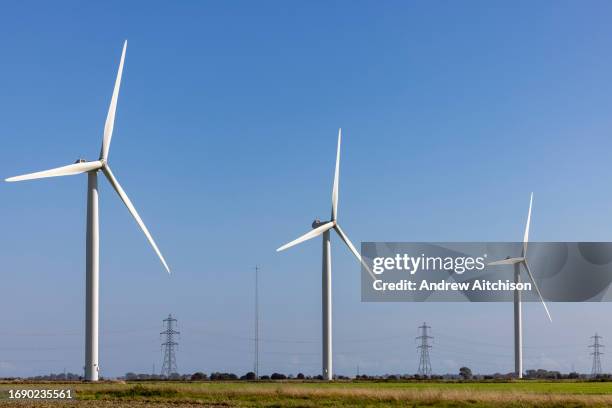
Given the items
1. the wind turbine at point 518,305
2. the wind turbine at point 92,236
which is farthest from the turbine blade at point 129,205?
the wind turbine at point 518,305

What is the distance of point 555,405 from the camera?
6612 centimetres

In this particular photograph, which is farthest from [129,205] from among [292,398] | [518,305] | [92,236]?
[518,305]

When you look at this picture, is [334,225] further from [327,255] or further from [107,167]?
[107,167]

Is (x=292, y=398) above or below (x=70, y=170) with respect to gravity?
below

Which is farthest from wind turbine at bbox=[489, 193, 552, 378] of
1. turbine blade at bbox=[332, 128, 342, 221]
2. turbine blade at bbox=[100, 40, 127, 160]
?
turbine blade at bbox=[100, 40, 127, 160]

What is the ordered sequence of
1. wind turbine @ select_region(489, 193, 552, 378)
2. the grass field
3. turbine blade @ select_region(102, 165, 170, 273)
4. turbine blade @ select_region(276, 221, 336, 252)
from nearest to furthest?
the grass field → turbine blade @ select_region(102, 165, 170, 273) → turbine blade @ select_region(276, 221, 336, 252) → wind turbine @ select_region(489, 193, 552, 378)

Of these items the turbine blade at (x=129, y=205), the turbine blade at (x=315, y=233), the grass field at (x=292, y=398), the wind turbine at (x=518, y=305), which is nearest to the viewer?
the grass field at (x=292, y=398)

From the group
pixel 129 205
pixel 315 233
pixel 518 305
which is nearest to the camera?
pixel 129 205

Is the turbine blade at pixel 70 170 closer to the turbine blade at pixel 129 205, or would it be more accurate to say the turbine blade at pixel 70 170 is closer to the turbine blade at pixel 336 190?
the turbine blade at pixel 129 205

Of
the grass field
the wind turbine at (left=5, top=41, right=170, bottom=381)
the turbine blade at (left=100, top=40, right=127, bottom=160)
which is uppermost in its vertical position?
the turbine blade at (left=100, top=40, right=127, bottom=160)

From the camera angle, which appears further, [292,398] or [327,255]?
[327,255]

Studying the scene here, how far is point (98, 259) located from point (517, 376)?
79.8m

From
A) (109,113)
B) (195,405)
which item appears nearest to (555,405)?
(195,405)

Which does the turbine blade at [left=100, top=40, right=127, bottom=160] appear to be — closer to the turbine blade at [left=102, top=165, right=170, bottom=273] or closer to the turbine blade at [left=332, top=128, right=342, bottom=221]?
the turbine blade at [left=102, top=165, right=170, bottom=273]
